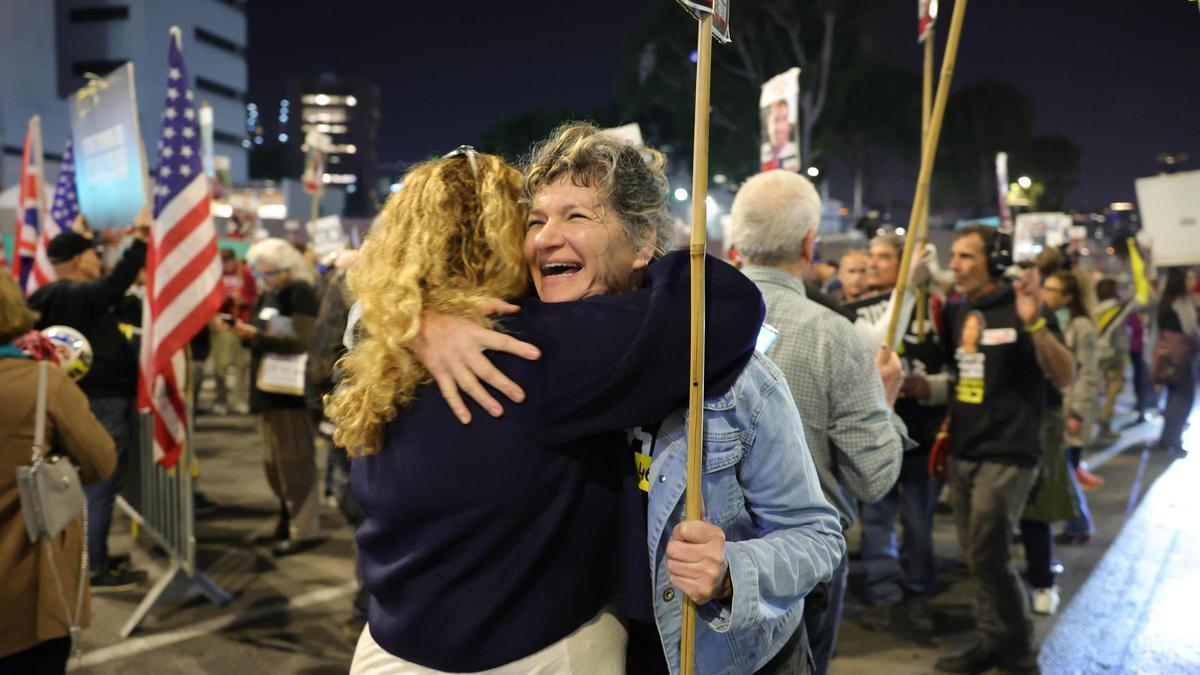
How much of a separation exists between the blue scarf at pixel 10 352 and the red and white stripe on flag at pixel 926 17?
161 inches

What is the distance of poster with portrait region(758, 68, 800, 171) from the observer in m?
7.23

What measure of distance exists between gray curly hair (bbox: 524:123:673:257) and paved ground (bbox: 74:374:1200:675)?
395 cm

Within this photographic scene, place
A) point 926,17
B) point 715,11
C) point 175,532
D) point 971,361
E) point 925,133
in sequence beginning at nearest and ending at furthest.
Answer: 1. point 715,11
2. point 925,133
3. point 926,17
4. point 971,361
5. point 175,532

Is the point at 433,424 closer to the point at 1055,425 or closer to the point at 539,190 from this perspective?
Answer: the point at 539,190

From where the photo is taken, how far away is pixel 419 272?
73.8 inches

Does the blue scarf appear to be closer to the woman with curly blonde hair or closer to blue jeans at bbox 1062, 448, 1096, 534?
the woman with curly blonde hair

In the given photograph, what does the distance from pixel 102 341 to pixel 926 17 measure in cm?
575

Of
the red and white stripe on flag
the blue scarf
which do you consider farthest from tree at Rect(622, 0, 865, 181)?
the blue scarf

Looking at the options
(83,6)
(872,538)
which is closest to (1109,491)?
(872,538)

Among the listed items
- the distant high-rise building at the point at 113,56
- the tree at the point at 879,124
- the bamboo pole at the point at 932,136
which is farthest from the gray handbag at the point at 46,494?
the distant high-rise building at the point at 113,56

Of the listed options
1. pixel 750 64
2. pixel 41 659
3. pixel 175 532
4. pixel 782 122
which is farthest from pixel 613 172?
pixel 750 64

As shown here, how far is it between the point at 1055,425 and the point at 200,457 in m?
9.41

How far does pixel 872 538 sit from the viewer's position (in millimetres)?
6418

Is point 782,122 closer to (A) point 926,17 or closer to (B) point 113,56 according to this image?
(A) point 926,17
